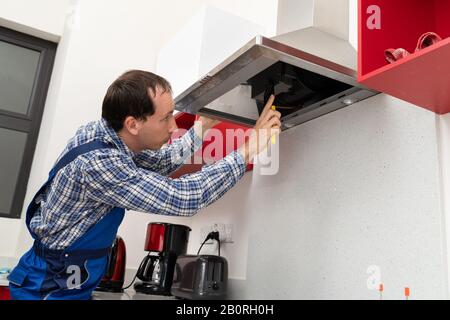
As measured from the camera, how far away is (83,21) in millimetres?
2270

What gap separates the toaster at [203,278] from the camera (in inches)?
56.7

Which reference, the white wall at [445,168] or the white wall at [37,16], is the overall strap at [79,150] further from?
the white wall at [37,16]

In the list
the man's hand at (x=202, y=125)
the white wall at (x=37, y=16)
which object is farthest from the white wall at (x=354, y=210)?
the white wall at (x=37, y=16)

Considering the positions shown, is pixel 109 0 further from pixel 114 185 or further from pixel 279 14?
pixel 114 185

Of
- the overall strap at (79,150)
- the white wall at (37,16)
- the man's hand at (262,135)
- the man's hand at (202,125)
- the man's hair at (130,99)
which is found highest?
the white wall at (37,16)

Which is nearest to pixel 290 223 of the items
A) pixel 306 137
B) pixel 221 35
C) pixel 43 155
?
pixel 306 137

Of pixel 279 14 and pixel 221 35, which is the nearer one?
pixel 279 14

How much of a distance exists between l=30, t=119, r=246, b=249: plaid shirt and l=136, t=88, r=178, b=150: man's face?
72 millimetres

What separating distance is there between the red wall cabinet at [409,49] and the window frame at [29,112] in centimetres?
216

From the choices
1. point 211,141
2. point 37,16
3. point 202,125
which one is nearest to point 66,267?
point 202,125

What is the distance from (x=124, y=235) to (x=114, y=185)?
1253mm

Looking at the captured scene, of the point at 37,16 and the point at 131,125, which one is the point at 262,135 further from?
the point at 37,16

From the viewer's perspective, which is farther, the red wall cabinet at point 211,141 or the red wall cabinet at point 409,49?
the red wall cabinet at point 211,141

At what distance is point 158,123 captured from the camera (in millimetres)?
1130
